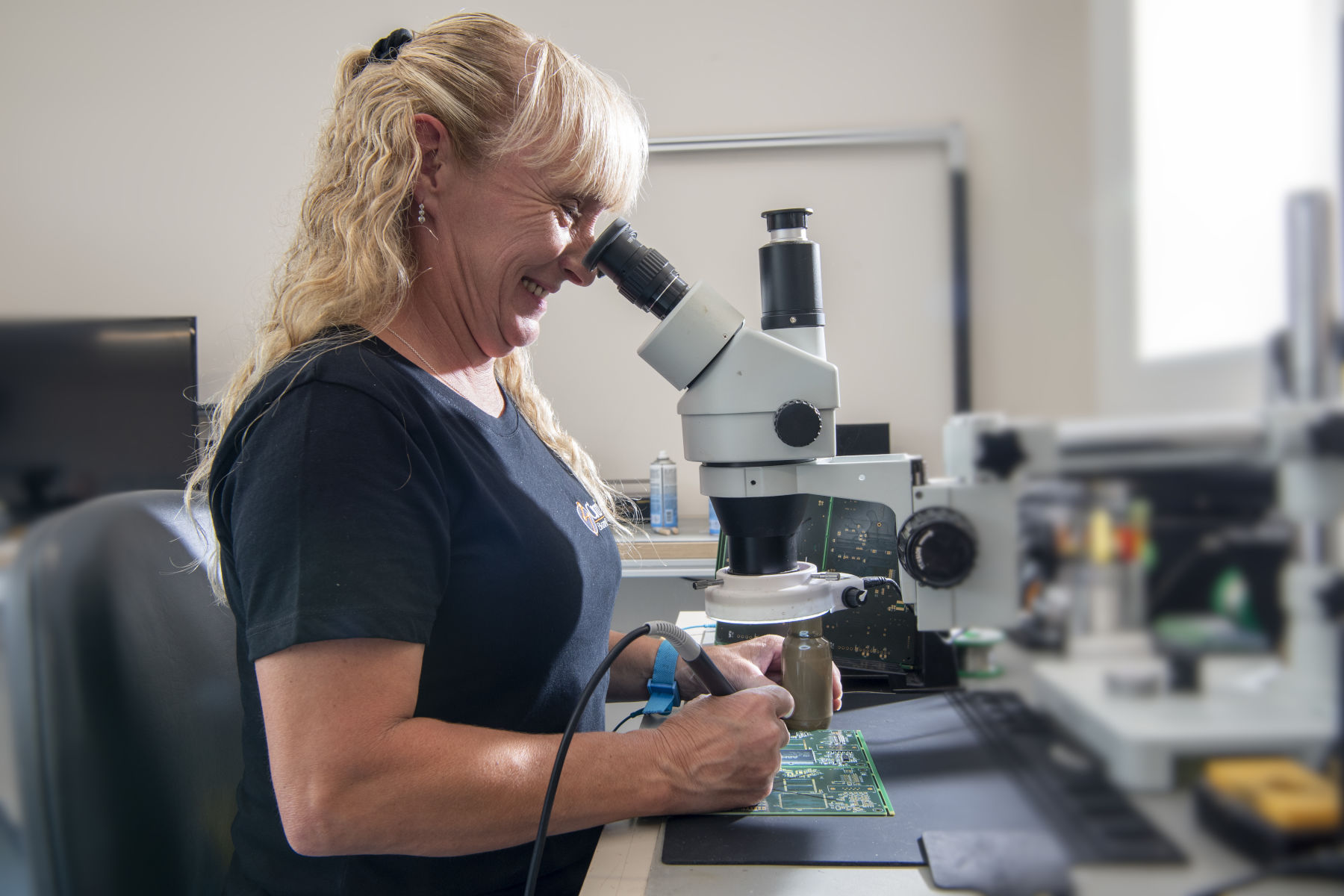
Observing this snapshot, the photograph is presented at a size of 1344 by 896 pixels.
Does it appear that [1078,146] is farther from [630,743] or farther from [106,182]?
[106,182]

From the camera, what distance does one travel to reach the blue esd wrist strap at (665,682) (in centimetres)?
109

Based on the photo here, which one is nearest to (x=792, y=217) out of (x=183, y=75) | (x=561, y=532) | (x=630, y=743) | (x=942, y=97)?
(x=561, y=532)

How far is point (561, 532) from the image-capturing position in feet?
2.93

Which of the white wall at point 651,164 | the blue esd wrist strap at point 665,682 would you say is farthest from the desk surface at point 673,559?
the blue esd wrist strap at point 665,682

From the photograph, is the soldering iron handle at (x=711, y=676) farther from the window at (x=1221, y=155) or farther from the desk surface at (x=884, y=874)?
the window at (x=1221, y=155)

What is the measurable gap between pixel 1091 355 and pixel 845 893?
463 mm

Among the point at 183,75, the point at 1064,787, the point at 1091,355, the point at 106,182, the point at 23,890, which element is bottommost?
the point at 23,890

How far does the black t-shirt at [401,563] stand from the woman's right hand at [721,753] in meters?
0.17

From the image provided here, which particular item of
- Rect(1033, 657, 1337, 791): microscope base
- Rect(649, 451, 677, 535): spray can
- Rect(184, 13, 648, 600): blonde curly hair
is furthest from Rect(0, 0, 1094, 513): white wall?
Rect(1033, 657, 1337, 791): microscope base

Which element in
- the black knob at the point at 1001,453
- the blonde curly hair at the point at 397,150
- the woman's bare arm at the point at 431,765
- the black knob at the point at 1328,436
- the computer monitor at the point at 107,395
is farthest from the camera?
the computer monitor at the point at 107,395

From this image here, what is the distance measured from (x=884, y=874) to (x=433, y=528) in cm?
48

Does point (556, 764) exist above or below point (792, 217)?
below

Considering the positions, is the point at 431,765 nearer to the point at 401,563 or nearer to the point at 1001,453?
the point at 401,563

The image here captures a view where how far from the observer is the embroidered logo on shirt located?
100 cm
